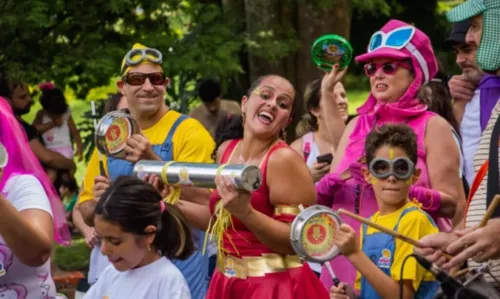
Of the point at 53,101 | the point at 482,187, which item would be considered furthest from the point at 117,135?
the point at 53,101

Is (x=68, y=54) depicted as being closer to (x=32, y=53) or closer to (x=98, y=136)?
(x=32, y=53)

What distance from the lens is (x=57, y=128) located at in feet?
43.5

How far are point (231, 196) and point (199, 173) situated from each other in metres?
0.26

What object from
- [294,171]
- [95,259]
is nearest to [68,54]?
[95,259]

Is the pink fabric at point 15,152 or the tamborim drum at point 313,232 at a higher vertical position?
the pink fabric at point 15,152

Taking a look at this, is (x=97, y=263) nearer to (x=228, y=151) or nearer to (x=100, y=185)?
(x=100, y=185)

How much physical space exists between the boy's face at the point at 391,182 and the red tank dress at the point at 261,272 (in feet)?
1.62

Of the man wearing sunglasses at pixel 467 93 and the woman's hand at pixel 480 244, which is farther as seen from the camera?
the man wearing sunglasses at pixel 467 93

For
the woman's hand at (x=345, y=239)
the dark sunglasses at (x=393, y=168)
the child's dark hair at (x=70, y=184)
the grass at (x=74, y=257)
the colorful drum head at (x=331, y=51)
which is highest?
the colorful drum head at (x=331, y=51)

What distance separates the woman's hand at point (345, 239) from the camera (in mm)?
5324

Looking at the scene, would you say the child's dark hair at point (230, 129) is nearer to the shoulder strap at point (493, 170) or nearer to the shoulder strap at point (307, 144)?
the shoulder strap at point (307, 144)

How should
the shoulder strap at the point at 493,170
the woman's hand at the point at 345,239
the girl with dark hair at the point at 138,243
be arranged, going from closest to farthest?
the shoulder strap at the point at 493,170
the girl with dark hair at the point at 138,243
the woman's hand at the point at 345,239

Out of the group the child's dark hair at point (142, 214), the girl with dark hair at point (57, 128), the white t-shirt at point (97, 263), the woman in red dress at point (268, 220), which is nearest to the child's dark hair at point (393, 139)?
the woman in red dress at point (268, 220)

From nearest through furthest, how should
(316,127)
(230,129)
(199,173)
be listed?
1. (199,173)
2. (230,129)
3. (316,127)
